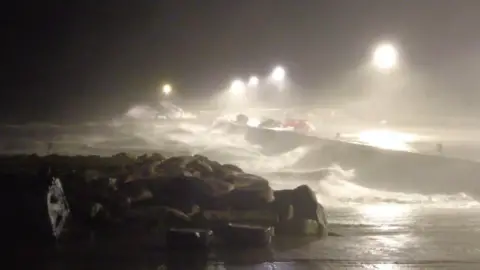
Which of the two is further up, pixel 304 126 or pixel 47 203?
pixel 304 126

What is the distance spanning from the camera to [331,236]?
9594mm

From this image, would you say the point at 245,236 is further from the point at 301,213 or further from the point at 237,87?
the point at 237,87

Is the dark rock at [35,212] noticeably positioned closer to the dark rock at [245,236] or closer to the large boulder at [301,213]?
the dark rock at [245,236]

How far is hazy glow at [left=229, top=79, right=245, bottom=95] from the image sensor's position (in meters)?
21.8

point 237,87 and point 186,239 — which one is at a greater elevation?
point 237,87

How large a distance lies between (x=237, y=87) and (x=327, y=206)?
407 inches

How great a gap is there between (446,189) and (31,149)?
1123 centimetres

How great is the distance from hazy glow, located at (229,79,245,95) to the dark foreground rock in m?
11.1

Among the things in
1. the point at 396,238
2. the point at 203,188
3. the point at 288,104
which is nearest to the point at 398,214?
the point at 396,238

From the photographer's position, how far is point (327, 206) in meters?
12.7

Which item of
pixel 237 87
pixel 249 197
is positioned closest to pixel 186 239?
pixel 249 197

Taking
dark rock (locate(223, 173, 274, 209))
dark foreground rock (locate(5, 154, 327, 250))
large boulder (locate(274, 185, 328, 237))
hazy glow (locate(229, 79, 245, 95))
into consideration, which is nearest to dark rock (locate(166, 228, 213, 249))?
dark foreground rock (locate(5, 154, 327, 250))

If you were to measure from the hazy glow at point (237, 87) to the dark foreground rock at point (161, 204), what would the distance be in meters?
11.1

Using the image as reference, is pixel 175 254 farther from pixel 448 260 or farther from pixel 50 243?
pixel 448 260
